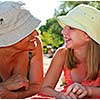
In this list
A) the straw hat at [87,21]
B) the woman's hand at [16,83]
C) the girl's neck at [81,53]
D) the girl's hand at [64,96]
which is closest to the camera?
the girl's hand at [64,96]

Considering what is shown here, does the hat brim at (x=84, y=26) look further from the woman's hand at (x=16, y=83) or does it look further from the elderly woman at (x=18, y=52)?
the woman's hand at (x=16, y=83)

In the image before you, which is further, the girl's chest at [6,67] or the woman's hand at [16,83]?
the girl's chest at [6,67]

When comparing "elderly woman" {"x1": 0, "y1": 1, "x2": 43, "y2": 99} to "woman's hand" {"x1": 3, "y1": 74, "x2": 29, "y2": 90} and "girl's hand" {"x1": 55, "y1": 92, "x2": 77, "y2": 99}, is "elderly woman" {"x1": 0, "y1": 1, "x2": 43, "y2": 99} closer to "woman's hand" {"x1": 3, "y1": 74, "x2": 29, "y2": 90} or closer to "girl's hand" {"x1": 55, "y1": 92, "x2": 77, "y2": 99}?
"woman's hand" {"x1": 3, "y1": 74, "x2": 29, "y2": 90}

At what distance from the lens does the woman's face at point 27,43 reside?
5.28 feet

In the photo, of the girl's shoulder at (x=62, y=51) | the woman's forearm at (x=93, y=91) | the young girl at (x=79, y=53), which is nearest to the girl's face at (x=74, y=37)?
the young girl at (x=79, y=53)

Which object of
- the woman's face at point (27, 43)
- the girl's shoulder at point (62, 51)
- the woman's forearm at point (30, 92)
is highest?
the woman's face at point (27, 43)

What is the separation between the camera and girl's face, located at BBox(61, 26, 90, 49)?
1678mm

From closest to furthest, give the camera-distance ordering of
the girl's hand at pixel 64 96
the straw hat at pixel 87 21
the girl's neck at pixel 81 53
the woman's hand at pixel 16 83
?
the girl's hand at pixel 64 96, the woman's hand at pixel 16 83, the straw hat at pixel 87 21, the girl's neck at pixel 81 53

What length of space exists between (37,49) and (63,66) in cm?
Result: 19

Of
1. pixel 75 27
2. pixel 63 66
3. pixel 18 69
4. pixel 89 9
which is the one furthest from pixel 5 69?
pixel 89 9

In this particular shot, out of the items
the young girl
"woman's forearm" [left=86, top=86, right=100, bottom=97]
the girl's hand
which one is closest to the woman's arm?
the young girl

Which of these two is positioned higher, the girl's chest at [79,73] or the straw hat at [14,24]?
the straw hat at [14,24]

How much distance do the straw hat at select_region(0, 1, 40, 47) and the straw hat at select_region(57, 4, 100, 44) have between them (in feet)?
0.69

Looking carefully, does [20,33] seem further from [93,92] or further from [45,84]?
[93,92]
